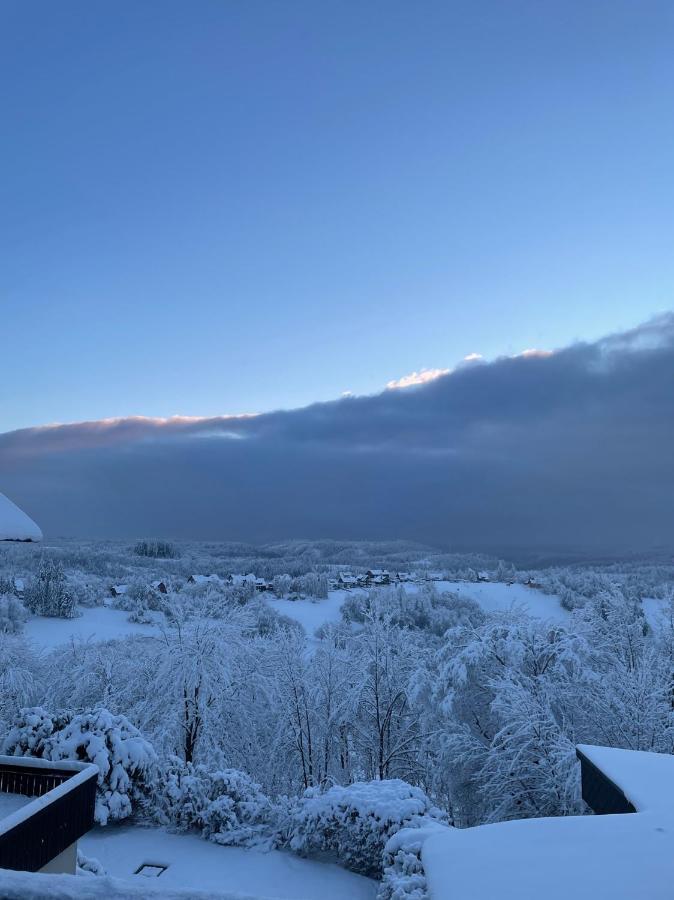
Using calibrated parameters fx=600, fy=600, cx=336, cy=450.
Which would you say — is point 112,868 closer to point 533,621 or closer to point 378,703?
point 378,703

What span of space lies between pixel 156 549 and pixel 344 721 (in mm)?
67853

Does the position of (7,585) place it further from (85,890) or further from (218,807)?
(85,890)

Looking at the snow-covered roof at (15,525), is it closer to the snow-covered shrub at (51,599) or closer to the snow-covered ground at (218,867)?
the snow-covered ground at (218,867)

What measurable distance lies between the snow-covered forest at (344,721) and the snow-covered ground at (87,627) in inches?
316

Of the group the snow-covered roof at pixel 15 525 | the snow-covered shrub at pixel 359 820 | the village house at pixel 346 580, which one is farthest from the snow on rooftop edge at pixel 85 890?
the village house at pixel 346 580

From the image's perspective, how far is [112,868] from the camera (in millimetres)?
11328

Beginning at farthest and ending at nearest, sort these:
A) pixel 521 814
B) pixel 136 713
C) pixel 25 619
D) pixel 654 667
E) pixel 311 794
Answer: pixel 25 619, pixel 136 713, pixel 654 667, pixel 521 814, pixel 311 794

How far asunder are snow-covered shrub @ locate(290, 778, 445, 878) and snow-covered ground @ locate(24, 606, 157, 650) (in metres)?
23.9

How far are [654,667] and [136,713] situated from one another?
17.3 meters

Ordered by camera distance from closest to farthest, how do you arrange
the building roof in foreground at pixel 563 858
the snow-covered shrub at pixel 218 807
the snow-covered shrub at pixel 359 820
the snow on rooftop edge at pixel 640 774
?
the building roof in foreground at pixel 563 858 < the snow on rooftop edge at pixel 640 774 < the snow-covered shrub at pixel 359 820 < the snow-covered shrub at pixel 218 807

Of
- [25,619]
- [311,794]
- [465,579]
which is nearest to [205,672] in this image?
[311,794]

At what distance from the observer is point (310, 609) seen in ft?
165

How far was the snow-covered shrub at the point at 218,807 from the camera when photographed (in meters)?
12.6

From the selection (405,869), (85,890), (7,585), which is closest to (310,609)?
(7,585)
